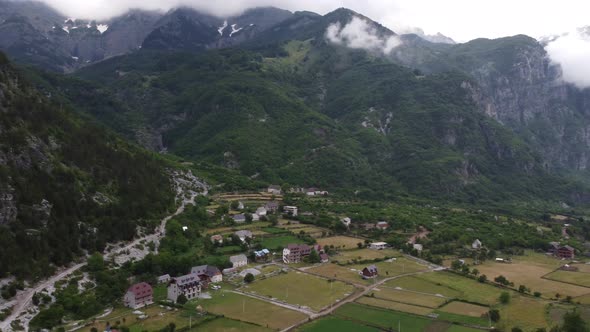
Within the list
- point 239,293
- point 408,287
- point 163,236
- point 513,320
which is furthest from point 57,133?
point 513,320

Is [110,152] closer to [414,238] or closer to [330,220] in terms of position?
[330,220]

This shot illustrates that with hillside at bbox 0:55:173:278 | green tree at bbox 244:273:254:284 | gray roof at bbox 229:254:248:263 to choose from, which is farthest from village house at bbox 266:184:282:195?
green tree at bbox 244:273:254:284

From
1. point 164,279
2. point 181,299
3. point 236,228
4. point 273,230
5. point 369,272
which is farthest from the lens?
point 273,230

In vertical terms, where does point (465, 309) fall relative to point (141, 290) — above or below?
below

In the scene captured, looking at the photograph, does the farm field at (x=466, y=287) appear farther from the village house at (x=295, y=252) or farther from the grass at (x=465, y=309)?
the village house at (x=295, y=252)

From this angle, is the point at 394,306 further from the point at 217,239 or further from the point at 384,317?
the point at 217,239

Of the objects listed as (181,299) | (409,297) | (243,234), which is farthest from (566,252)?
(181,299)
